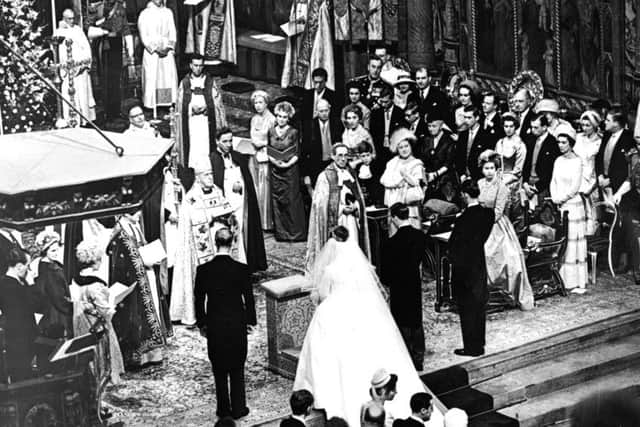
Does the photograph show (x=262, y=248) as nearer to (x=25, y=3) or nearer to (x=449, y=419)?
(x=25, y=3)

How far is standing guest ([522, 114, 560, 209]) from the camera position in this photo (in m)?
16.2

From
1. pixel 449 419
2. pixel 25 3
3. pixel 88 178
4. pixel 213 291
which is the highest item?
pixel 25 3

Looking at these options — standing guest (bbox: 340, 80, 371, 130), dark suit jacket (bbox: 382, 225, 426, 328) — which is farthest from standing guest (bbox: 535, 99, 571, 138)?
dark suit jacket (bbox: 382, 225, 426, 328)

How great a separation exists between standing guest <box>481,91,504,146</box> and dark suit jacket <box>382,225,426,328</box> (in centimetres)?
355

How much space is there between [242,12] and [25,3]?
5057mm

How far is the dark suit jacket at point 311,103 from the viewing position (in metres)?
18.1

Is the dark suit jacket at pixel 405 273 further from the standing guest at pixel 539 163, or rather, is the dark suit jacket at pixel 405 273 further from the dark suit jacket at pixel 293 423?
the dark suit jacket at pixel 293 423

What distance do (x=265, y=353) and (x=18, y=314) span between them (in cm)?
298

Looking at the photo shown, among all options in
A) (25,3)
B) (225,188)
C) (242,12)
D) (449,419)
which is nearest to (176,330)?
(225,188)

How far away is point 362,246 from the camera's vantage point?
15438mm

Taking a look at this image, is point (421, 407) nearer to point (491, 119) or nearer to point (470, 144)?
point (470, 144)

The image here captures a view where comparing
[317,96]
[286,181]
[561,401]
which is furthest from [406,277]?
[317,96]

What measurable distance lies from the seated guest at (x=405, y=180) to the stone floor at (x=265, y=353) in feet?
Result: 3.33

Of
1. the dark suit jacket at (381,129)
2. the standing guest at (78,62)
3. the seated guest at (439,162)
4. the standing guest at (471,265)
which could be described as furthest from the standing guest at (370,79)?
the standing guest at (471,265)
